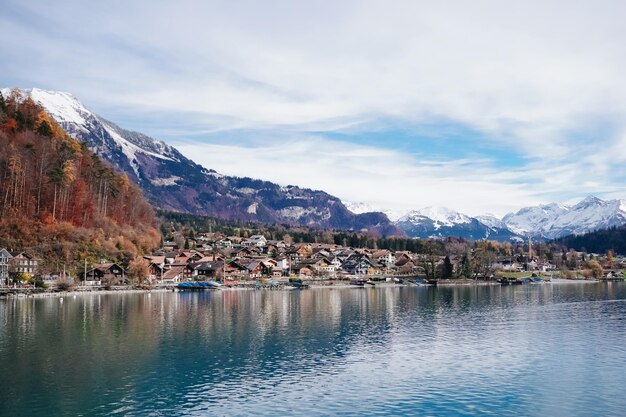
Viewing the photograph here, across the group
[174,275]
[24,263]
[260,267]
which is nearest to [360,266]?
[260,267]

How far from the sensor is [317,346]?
29297 millimetres

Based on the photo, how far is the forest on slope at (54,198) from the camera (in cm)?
6775

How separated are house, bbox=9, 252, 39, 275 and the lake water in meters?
23.2

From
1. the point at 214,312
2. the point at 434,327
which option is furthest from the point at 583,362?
the point at 214,312

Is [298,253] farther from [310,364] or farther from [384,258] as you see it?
[310,364]

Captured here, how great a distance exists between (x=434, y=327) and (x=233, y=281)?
190ft

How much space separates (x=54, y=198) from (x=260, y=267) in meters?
41.8

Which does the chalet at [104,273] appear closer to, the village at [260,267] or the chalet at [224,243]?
the village at [260,267]

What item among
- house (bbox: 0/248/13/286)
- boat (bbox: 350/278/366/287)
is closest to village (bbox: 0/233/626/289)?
house (bbox: 0/248/13/286)

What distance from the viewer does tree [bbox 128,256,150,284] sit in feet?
245

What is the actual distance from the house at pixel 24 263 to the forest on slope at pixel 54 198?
0.95 meters

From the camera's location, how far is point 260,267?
103m

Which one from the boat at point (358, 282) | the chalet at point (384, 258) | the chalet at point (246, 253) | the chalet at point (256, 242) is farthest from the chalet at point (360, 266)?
the chalet at point (256, 242)

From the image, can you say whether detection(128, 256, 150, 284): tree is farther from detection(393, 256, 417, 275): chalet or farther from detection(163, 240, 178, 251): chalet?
detection(393, 256, 417, 275): chalet
